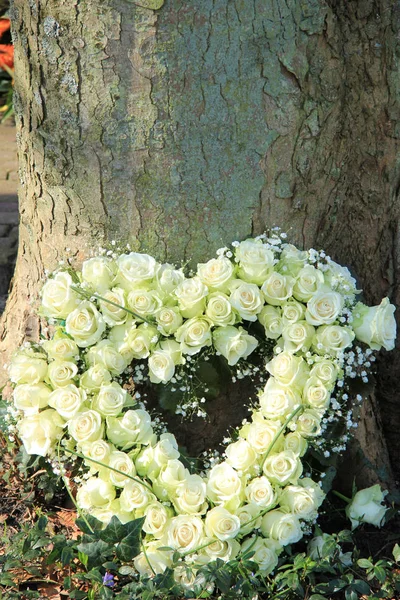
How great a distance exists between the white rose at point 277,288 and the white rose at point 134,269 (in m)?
0.36

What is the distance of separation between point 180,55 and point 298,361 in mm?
997

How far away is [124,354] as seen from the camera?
2348 mm

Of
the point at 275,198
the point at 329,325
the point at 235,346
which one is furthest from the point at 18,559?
the point at 275,198

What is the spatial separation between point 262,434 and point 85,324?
644 mm

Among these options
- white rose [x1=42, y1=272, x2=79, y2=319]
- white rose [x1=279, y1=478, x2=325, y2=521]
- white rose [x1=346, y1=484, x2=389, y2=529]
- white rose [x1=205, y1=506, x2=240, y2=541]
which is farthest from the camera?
white rose [x1=346, y1=484, x2=389, y2=529]

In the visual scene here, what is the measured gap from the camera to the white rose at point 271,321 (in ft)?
7.63

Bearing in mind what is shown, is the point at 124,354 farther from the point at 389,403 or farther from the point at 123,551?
the point at 389,403

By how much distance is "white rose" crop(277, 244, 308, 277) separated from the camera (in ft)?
7.86

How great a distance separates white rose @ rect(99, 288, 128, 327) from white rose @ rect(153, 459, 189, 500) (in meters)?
0.47

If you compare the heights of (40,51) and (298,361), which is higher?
(40,51)

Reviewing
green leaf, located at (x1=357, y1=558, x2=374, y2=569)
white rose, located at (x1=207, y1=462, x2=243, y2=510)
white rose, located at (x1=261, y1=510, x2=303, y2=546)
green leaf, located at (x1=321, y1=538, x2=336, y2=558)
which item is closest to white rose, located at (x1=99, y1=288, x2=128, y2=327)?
white rose, located at (x1=207, y1=462, x2=243, y2=510)

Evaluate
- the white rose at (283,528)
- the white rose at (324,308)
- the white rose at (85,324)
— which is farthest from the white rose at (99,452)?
the white rose at (324,308)

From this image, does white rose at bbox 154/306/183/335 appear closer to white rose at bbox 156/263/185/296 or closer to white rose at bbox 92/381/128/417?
white rose at bbox 156/263/185/296

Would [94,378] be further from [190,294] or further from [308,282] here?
[308,282]
